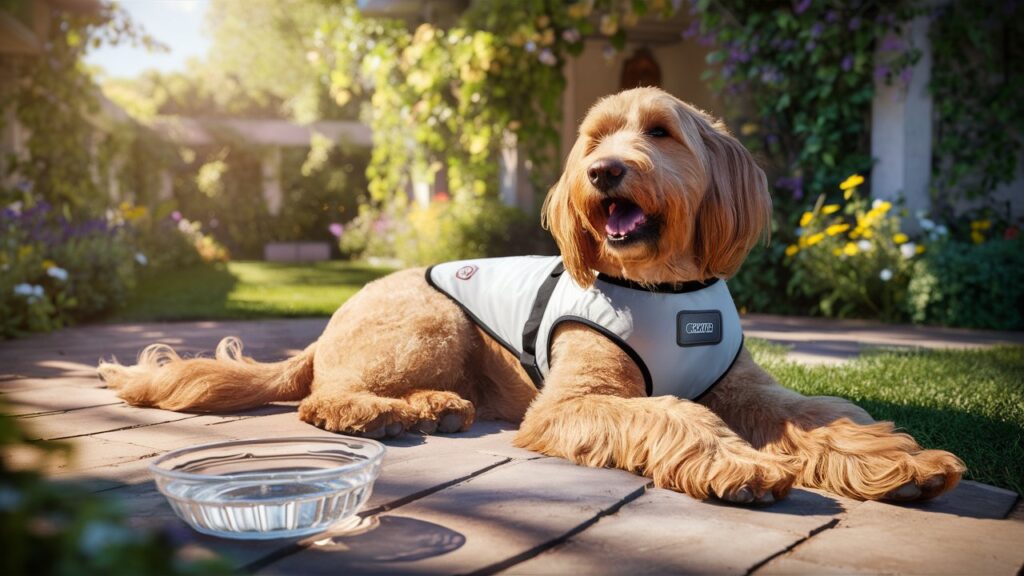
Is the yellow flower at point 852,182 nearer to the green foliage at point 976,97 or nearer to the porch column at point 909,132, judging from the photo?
the porch column at point 909,132

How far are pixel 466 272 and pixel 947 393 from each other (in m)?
2.31

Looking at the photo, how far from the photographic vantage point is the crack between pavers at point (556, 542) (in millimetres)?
1928

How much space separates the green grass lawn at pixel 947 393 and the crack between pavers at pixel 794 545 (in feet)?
2.57

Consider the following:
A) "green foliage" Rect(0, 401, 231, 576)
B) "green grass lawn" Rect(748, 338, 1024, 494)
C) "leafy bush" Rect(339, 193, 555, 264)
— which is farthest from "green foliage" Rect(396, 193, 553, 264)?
"green foliage" Rect(0, 401, 231, 576)

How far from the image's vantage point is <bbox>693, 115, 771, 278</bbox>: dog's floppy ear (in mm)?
3117

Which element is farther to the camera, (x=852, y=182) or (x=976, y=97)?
(x=976, y=97)

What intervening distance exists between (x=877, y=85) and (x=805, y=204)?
128 cm

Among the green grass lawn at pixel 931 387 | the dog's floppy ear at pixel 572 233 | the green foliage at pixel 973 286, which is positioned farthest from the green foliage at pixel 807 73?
the dog's floppy ear at pixel 572 233

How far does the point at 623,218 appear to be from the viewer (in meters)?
3.08

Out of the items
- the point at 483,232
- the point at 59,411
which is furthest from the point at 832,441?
the point at 483,232

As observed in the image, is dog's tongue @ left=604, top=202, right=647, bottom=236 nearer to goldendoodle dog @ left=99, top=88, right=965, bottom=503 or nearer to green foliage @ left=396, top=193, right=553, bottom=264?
goldendoodle dog @ left=99, top=88, right=965, bottom=503

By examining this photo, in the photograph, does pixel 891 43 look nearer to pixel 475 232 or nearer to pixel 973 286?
pixel 973 286

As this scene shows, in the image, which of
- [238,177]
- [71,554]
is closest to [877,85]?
[71,554]

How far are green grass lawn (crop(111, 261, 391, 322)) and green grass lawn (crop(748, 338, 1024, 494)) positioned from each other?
15.6ft
